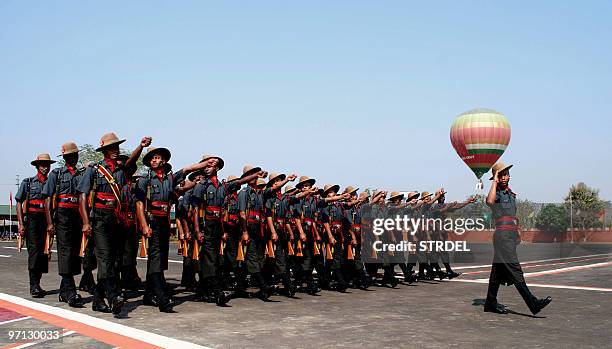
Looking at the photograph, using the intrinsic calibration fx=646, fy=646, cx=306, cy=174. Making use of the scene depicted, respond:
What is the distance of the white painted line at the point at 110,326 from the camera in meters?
6.84

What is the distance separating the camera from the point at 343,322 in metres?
8.56

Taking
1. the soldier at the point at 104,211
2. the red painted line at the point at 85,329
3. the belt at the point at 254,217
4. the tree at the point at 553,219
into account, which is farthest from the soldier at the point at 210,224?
the tree at the point at 553,219

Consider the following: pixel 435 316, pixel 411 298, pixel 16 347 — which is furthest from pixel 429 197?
pixel 16 347

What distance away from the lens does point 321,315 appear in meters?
9.17

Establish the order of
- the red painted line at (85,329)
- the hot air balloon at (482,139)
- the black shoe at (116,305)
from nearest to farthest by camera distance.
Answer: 1. the red painted line at (85,329)
2. the black shoe at (116,305)
3. the hot air balloon at (482,139)

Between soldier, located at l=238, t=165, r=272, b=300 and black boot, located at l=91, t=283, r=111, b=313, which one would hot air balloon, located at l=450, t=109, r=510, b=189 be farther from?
black boot, located at l=91, t=283, r=111, b=313

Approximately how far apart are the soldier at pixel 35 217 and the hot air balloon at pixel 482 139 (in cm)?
3895

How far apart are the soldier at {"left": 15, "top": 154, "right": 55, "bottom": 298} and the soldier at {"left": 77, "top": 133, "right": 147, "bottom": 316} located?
205cm

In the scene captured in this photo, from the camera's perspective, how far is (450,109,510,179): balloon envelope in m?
45.8

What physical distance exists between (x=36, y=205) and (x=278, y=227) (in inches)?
162

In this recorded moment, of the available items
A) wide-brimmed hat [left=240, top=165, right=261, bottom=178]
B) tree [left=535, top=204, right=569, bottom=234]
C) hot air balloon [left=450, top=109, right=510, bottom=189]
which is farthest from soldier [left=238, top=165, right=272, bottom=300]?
tree [left=535, top=204, right=569, bottom=234]

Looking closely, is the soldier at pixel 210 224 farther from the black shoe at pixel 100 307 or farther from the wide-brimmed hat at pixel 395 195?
the wide-brimmed hat at pixel 395 195

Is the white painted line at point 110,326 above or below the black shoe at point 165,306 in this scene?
below

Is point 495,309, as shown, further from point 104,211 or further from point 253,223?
point 104,211
